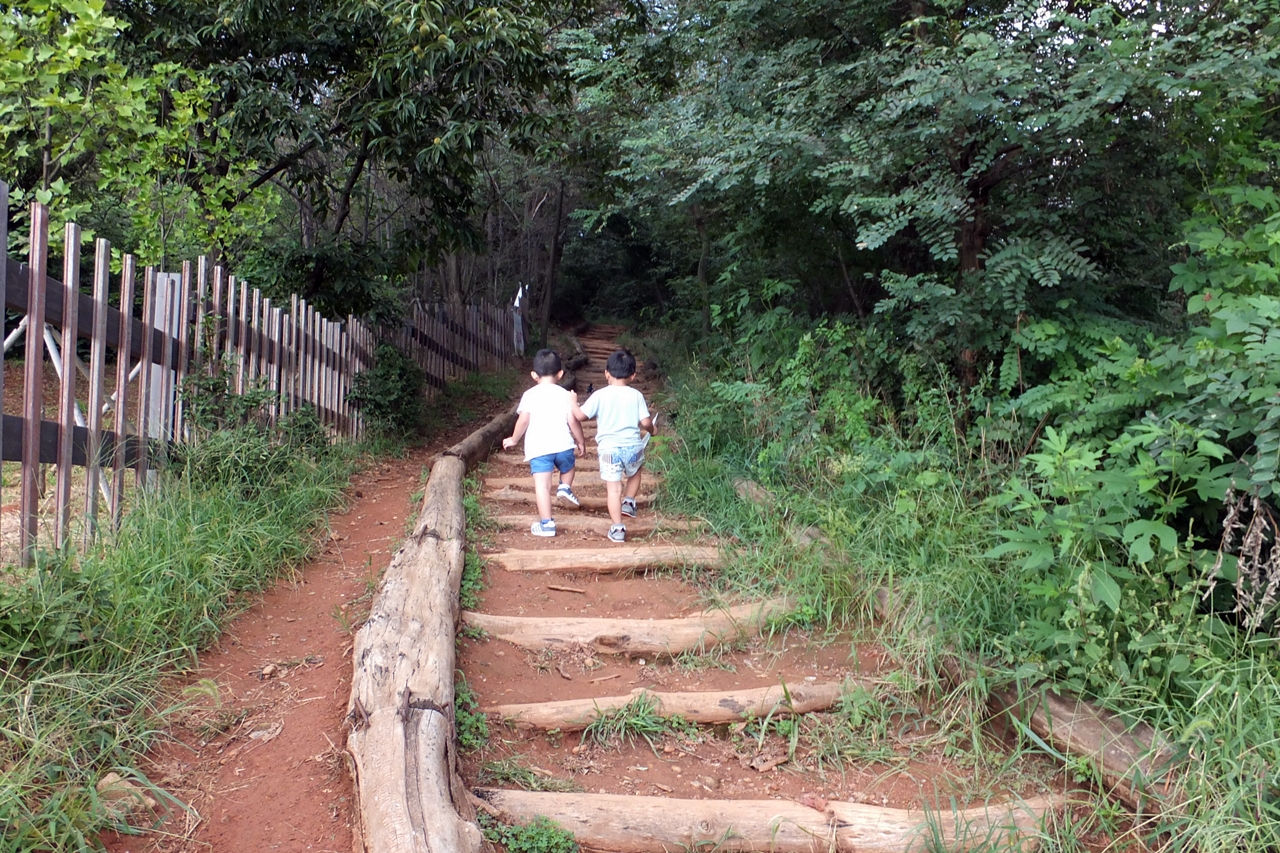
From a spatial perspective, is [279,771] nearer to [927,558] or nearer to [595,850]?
[595,850]

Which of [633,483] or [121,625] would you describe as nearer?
[121,625]

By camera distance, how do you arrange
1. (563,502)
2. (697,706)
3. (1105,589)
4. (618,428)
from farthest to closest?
(563,502) < (618,428) < (697,706) < (1105,589)

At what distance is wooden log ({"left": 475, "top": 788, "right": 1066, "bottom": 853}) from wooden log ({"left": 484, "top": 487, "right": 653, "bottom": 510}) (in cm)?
358

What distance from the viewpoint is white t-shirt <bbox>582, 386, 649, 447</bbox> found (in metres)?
5.70

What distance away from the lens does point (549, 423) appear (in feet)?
18.7

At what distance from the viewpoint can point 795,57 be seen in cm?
580

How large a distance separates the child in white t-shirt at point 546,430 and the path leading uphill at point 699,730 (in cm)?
73

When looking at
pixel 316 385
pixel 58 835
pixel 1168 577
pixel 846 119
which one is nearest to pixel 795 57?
pixel 846 119

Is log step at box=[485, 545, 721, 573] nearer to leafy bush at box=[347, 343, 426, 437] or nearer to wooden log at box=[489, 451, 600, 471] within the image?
wooden log at box=[489, 451, 600, 471]

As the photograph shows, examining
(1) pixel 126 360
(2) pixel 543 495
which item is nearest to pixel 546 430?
(2) pixel 543 495

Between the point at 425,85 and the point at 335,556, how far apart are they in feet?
16.2

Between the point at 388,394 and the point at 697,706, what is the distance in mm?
5851

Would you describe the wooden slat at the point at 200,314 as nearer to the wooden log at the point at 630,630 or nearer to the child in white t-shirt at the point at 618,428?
the child in white t-shirt at the point at 618,428

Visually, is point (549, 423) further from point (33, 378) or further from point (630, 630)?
point (33, 378)
